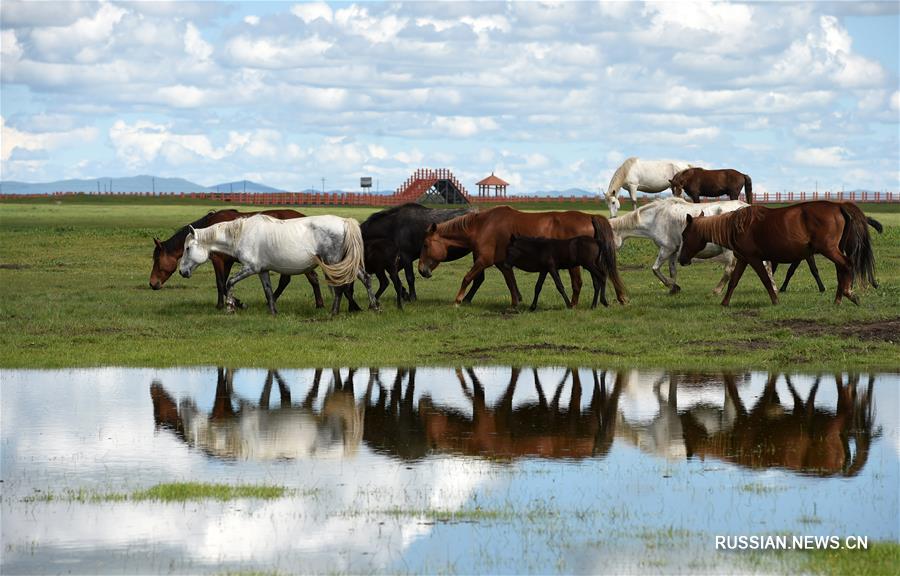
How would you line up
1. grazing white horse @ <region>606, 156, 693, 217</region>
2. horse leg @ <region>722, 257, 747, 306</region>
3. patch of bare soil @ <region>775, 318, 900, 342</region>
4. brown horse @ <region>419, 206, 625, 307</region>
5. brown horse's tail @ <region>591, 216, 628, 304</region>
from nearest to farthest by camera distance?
patch of bare soil @ <region>775, 318, 900, 342</region>
brown horse's tail @ <region>591, 216, 628, 304</region>
horse leg @ <region>722, 257, 747, 306</region>
brown horse @ <region>419, 206, 625, 307</region>
grazing white horse @ <region>606, 156, 693, 217</region>

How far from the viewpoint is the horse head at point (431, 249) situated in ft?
73.2

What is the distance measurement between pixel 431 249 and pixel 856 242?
7323mm

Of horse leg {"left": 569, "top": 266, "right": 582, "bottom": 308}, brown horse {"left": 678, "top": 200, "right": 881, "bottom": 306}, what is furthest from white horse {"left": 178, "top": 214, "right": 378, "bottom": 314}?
brown horse {"left": 678, "top": 200, "right": 881, "bottom": 306}

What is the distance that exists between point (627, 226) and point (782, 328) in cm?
642

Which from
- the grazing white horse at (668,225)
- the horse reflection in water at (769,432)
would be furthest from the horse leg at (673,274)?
the horse reflection in water at (769,432)

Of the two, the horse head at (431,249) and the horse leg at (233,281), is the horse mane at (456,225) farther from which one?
the horse leg at (233,281)

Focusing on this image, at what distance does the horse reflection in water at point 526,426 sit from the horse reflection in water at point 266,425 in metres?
0.80

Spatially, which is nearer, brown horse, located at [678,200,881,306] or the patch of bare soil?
the patch of bare soil

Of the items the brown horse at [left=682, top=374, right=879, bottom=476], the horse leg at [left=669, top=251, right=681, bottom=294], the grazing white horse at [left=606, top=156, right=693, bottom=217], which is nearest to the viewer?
the brown horse at [left=682, top=374, right=879, bottom=476]

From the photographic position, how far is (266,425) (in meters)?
12.0

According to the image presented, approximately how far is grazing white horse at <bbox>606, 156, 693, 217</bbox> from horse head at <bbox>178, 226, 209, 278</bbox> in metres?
13.6

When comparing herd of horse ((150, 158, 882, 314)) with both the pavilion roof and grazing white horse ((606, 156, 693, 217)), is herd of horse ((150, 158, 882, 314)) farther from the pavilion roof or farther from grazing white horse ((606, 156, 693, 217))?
the pavilion roof

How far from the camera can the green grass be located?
30.0ft

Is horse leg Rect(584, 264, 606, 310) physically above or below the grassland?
above
